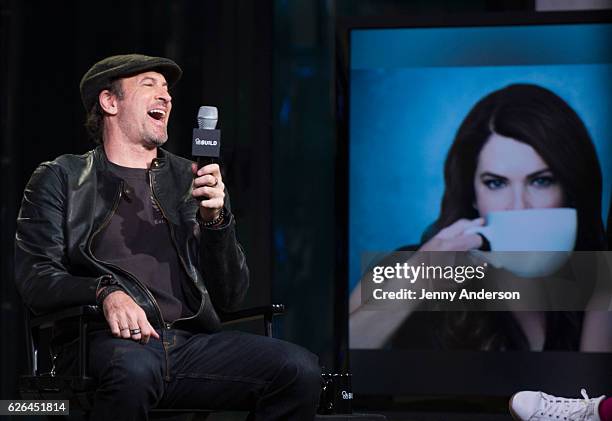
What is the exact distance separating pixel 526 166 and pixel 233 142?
1532mm

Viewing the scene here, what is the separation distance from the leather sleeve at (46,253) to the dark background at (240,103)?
6.84 ft

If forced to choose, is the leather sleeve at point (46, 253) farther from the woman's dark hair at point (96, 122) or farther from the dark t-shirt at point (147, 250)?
the woman's dark hair at point (96, 122)

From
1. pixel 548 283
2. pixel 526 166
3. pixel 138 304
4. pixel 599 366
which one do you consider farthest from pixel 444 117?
pixel 138 304

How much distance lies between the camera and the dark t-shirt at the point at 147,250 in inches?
122

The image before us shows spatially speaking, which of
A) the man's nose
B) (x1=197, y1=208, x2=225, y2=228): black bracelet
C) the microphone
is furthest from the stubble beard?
the microphone

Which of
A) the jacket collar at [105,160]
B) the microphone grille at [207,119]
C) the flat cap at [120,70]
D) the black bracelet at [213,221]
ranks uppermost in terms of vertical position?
the flat cap at [120,70]

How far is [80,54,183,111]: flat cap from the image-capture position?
3311 mm

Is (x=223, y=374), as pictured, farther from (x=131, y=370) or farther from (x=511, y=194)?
(x=511, y=194)

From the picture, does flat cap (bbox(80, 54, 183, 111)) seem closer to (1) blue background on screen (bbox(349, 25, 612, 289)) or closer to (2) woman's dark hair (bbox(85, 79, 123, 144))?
(2) woman's dark hair (bbox(85, 79, 123, 144))

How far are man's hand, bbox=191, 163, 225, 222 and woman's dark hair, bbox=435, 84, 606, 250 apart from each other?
1.75 meters

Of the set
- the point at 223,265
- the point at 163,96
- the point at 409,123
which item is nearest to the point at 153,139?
the point at 163,96

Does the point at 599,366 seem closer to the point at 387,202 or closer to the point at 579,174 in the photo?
the point at 579,174

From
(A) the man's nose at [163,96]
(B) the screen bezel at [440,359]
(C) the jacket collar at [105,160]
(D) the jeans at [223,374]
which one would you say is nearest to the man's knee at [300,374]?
(D) the jeans at [223,374]

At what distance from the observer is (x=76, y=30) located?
541cm
